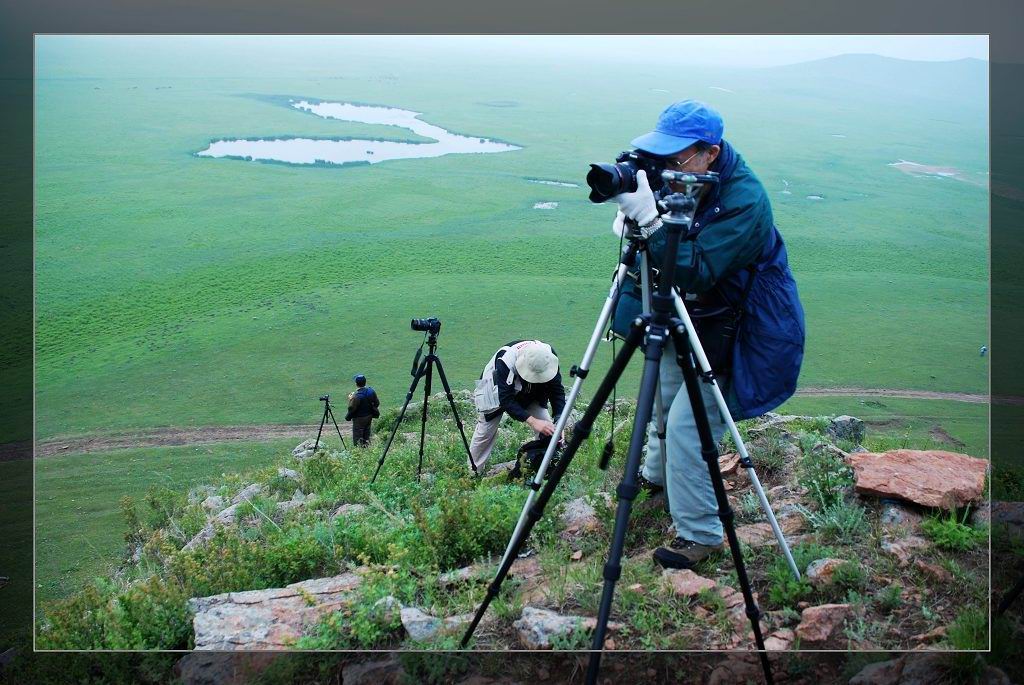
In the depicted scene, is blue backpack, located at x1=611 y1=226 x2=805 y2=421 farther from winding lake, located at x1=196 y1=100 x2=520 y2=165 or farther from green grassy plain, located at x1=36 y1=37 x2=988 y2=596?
winding lake, located at x1=196 y1=100 x2=520 y2=165

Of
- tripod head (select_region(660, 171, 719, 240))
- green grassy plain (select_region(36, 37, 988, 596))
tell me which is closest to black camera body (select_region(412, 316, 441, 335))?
green grassy plain (select_region(36, 37, 988, 596))

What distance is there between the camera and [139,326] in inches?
178

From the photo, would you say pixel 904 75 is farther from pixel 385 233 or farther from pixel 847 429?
pixel 385 233

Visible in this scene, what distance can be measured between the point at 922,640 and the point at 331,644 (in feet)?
8.17

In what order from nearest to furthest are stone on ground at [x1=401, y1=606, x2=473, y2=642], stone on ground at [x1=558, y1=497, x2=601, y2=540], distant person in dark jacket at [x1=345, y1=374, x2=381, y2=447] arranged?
stone on ground at [x1=401, y1=606, x2=473, y2=642], stone on ground at [x1=558, y1=497, x2=601, y2=540], distant person in dark jacket at [x1=345, y1=374, x2=381, y2=447]

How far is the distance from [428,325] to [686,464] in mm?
1985

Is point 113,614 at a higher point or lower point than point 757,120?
lower

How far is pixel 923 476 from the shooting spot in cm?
398

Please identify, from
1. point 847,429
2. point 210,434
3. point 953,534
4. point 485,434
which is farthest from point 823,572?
point 210,434

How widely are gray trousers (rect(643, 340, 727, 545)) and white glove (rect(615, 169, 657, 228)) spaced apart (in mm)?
744

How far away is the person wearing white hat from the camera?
4.94 metres

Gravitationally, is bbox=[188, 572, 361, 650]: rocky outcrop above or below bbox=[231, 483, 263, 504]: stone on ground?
above
